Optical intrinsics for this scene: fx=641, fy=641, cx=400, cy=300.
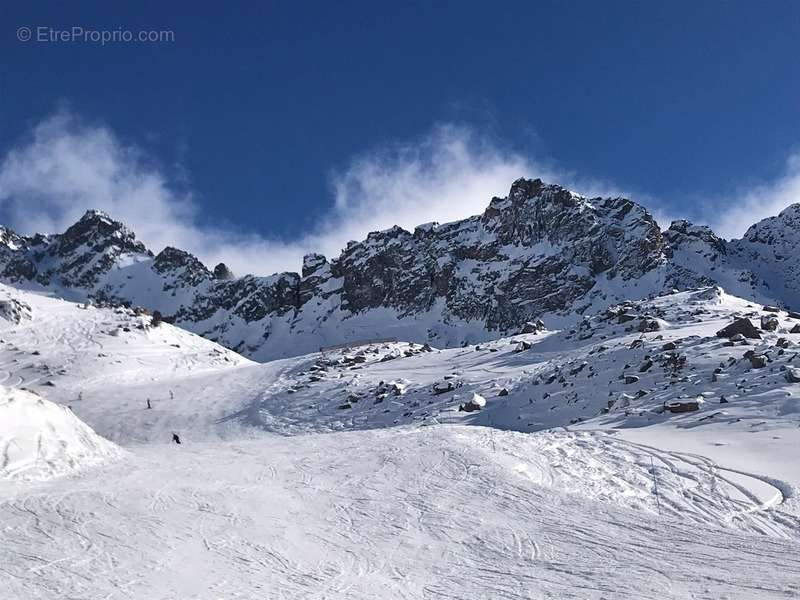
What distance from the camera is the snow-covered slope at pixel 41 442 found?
13117 mm

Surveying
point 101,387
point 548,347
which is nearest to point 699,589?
point 548,347

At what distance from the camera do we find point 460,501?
441 inches

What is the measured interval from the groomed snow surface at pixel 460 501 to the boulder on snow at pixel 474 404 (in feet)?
2.10

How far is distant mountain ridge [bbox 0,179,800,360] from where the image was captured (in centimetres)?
10050

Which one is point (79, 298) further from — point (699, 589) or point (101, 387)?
point (699, 589)

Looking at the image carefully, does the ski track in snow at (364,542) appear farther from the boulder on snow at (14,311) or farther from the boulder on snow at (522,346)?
the boulder on snow at (14,311)

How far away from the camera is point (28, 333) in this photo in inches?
2254

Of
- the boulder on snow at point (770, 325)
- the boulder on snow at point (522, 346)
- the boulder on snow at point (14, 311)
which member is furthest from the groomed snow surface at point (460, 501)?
the boulder on snow at point (14, 311)

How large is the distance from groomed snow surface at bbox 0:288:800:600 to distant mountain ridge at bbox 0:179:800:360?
246 ft

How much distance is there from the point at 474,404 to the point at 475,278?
283 ft

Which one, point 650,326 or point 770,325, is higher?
point 650,326

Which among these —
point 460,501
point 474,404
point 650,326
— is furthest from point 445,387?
point 460,501

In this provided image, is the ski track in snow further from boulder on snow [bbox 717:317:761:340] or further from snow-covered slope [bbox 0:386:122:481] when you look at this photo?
boulder on snow [bbox 717:317:761:340]

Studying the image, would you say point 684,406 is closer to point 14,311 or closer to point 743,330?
point 743,330
